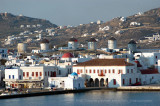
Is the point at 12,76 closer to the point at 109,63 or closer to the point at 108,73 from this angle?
the point at 108,73

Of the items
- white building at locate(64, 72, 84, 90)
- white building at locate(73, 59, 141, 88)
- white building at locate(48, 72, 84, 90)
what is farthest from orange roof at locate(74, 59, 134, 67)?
white building at locate(64, 72, 84, 90)

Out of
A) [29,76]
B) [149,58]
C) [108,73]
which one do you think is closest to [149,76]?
[108,73]

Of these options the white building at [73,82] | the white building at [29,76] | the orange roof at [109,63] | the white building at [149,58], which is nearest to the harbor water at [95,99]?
the white building at [73,82]

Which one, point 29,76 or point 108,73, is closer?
point 108,73

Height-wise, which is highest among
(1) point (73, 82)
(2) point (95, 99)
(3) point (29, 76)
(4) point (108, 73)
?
(4) point (108, 73)

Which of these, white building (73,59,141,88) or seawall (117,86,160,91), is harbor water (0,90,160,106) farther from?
white building (73,59,141,88)

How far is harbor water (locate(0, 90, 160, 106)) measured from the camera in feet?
223

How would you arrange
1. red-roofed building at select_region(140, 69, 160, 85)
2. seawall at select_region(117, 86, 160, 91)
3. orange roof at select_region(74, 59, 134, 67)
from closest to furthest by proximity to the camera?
seawall at select_region(117, 86, 160, 91), orange roof at select_region(74, 59, 134, 67), red-roofed building at select_region(140, 69, 160, 85)

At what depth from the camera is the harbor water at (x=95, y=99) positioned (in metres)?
Answer: 67.9

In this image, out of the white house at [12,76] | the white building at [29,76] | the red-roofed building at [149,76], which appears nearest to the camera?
the white building at [29,76]

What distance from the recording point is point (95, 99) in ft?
234

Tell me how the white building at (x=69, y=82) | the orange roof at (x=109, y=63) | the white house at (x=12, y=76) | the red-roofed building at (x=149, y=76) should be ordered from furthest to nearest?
the red-roofed building at (x=149, y=76) → the white house at (x=12, y=76) → the orange roof at (x=109, y=63) → the white building at (x=69, y=82)

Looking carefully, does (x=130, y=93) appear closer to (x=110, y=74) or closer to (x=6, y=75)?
(x=110, y=74)

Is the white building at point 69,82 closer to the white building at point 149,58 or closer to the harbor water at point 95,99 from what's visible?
the harbor water at point 95,99
